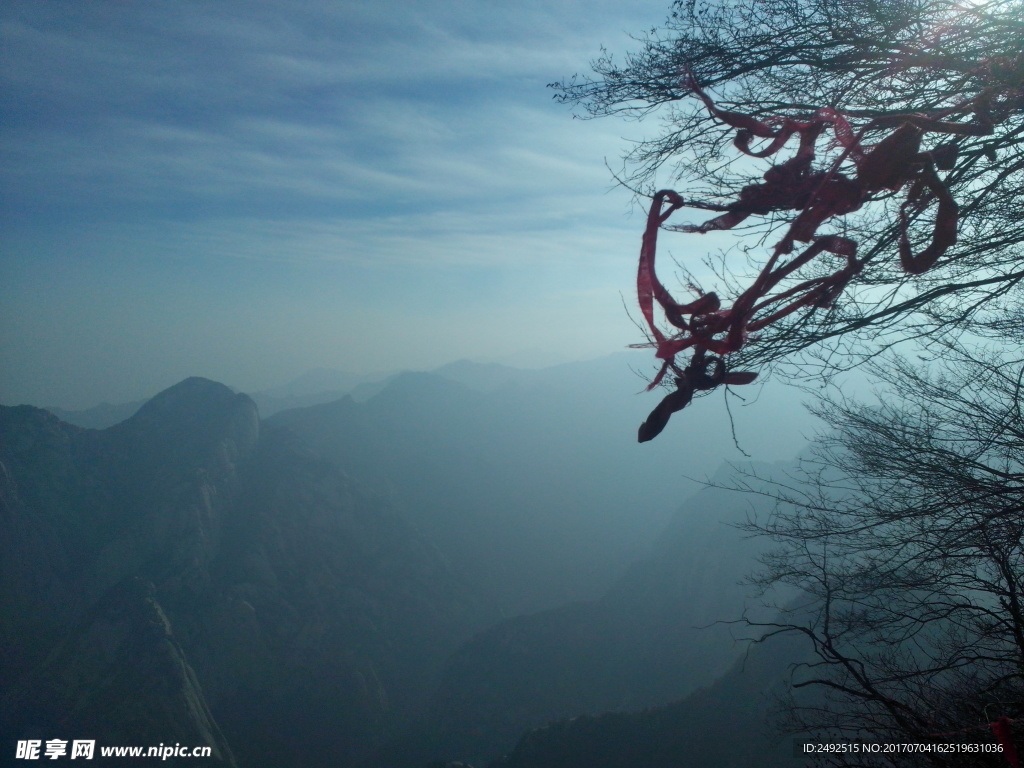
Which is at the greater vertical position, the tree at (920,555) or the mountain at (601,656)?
the tree at (920,555)

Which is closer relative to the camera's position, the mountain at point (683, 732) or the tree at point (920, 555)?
the tree at point (920, 555)

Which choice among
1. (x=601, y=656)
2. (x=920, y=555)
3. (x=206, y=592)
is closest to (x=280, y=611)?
(x=206, y=592)

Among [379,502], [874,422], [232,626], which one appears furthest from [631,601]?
[874,422]

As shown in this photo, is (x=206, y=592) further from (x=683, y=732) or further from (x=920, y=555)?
(x=920, y=555)

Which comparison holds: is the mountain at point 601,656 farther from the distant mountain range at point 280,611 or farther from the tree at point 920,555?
the tree at point 920,555

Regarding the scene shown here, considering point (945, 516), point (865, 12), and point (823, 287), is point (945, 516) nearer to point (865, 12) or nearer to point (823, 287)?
point (823, 287)

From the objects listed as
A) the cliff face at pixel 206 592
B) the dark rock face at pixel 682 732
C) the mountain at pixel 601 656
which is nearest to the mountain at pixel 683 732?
the dark rock face at pixel 682 732

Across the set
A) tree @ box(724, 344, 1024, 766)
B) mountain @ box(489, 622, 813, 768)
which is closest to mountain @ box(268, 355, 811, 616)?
mountain @ box(489, 622, 813, 768)
